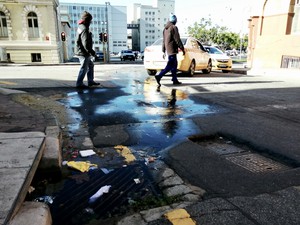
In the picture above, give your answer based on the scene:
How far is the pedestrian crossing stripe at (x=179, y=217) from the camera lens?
2.01 metres

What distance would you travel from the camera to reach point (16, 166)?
2.42 metres

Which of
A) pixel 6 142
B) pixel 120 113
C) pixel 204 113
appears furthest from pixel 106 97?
pixel 6 142

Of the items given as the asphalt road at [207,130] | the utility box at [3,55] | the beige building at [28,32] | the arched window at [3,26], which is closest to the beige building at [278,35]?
the asphalt road at [207,130]

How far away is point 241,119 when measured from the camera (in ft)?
16.4

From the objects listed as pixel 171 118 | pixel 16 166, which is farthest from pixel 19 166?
pixel 171 118

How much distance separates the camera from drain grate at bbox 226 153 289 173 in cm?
300

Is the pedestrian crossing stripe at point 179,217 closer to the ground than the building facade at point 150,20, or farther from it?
closer to the ground

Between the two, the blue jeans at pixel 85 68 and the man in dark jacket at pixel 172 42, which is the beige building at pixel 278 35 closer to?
the man in dark jacket at pixel 172 42

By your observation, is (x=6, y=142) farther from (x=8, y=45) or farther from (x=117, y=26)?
(x=117, y=26)

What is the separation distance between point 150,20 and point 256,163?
489 ft

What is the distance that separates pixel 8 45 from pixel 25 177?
3136 cm

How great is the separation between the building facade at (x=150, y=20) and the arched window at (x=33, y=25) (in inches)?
4478

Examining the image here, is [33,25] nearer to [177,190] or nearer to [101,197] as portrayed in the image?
[101,197]

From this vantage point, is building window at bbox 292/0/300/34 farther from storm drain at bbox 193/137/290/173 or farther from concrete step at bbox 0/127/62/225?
concrete step at bbox 0/127/62/225
